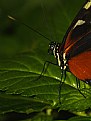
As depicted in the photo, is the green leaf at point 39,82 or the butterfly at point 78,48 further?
the butterfly at point 78,48

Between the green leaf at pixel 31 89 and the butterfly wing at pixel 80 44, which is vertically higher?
the butterfly wing at pixel 80 44

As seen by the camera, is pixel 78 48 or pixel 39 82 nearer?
pixel 39 82

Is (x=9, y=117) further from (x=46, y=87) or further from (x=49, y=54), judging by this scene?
(x=49, y=54)

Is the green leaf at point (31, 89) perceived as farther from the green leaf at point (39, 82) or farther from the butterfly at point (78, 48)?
the butterfly at point (78, 48)

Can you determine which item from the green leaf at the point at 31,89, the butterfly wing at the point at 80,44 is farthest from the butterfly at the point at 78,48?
the green leaf at the point at 31,89

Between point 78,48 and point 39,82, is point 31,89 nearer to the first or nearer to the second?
point 39,82

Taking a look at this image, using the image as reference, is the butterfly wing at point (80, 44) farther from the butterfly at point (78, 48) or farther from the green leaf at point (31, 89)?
the green leaf at point (31, 89)

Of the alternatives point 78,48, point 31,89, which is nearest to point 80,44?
point 78,48

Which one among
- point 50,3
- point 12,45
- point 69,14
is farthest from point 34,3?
point 69,14
